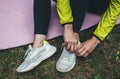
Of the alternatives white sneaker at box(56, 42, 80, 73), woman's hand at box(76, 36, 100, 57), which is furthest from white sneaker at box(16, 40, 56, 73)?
woman's hand at box(76, 36, 100, 57)

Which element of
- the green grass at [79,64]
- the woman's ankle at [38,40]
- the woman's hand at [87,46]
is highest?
the woman's hand at [87,46]

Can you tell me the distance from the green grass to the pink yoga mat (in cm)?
6

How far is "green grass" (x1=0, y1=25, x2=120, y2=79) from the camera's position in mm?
2055

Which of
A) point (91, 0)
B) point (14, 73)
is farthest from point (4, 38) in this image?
point (91, 0)

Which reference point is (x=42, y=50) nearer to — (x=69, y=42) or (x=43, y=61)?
(x=43, y=61)

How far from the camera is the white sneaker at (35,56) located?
2020 mm

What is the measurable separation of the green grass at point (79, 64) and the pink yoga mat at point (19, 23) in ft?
0.18

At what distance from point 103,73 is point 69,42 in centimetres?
33

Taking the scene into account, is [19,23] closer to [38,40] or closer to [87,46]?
[38,40]

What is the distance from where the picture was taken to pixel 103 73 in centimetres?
206

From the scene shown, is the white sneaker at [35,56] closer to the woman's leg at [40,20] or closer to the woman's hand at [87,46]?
the woman's leg at [40,20]

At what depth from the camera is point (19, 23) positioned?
239 centimetres

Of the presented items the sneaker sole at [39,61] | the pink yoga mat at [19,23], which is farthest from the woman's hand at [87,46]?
the pink yoga mat at [19,23]

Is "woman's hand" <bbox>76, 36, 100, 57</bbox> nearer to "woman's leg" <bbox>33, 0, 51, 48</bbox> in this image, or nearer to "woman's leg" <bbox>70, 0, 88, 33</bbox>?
"woman's leg" <bbox>70, 0, 88, 33</bbox>
